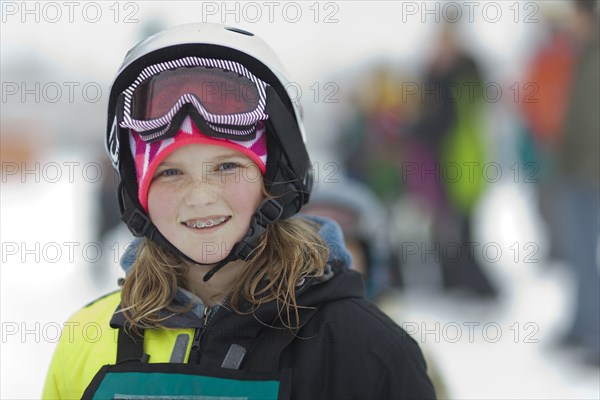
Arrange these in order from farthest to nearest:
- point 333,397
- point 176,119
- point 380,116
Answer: point 380,116 < point 176,119 < point 333,397

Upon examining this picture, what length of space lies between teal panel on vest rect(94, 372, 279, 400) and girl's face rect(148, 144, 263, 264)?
0.90 feet

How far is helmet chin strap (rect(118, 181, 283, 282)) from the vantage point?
179 cm

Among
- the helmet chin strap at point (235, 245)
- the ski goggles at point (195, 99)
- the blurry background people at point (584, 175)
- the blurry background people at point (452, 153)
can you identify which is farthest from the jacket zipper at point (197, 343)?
the blurry background people at point (452, 153)

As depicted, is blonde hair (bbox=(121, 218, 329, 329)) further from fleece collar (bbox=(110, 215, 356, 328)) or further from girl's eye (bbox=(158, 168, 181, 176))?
girl's eye (bbox=(158, 168, 181, 176))

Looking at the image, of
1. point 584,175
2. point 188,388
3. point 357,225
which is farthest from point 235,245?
point 584,175

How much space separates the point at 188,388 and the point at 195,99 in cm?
63

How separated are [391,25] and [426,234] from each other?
305cm

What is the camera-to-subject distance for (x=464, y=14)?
613 centimetres

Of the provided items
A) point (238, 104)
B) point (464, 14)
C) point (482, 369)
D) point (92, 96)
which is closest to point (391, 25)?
point (464, 14)

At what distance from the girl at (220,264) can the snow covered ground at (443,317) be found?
60.0 inches

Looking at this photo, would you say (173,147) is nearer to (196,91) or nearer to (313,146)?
(196,91)

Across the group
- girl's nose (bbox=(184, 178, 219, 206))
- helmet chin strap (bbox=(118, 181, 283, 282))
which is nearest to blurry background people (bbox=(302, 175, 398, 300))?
helmet chin strap (bbox=(118, 181, 283, 282))

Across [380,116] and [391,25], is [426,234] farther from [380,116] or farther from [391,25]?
[391,25]

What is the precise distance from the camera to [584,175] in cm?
523
